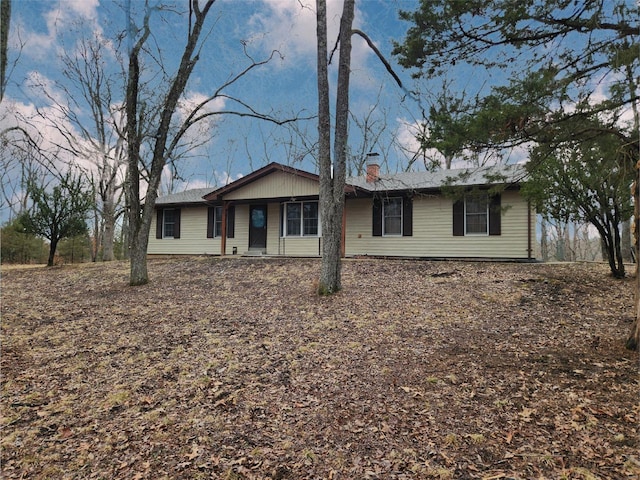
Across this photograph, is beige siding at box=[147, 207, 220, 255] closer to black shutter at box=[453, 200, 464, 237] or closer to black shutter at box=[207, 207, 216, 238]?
black shutter at box=[207, 207, 216, 238]

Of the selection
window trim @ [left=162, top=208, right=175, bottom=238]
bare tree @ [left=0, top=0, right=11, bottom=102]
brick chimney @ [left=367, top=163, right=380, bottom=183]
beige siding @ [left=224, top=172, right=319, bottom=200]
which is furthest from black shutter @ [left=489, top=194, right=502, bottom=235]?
window trim @ [left=162, top=208, right=175, bottom=238]

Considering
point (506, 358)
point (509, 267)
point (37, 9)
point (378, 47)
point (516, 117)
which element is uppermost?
point (378, 47)

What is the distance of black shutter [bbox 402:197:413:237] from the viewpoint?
13.2 m

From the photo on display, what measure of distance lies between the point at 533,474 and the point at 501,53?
18.1 feet

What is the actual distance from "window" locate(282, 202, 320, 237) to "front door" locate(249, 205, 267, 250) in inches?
44.9

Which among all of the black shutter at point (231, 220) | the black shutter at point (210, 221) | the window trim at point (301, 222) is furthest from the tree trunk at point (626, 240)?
the black shutter at point (210, 221)

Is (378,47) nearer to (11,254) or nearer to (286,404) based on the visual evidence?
(286,404)

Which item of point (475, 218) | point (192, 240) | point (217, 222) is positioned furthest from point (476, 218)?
point (192, 240)

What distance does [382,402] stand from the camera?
367cm

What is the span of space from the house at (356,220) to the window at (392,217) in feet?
0.12

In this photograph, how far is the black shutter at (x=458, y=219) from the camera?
1245 cm

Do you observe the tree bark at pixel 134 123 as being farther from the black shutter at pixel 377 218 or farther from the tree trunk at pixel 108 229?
the tree trunk at pixel 108 229

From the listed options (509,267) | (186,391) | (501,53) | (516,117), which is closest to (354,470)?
(186,391)

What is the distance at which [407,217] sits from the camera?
13.3 metres
